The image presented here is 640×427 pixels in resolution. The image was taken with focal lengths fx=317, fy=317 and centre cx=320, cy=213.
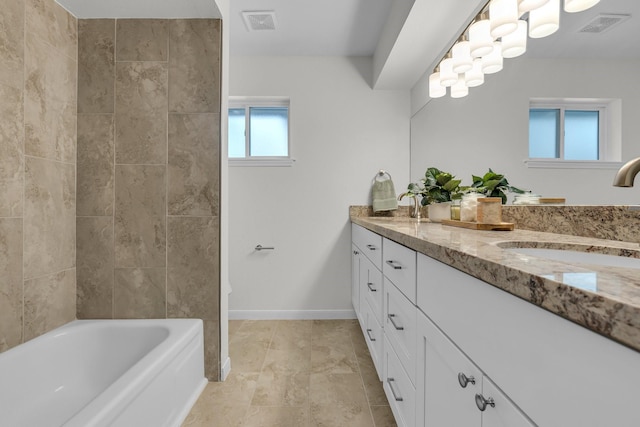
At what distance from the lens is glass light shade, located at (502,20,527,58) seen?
134 centimetres

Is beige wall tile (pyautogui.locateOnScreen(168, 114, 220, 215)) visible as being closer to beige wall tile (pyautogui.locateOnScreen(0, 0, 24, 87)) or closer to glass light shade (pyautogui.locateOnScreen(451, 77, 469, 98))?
beige wall tile (pyautogui.locateOnScreen(0, 0, 24, 87))

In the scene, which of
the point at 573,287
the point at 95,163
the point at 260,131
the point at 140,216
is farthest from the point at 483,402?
the point at 260,131

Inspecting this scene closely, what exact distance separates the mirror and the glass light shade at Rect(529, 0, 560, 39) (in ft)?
0.09

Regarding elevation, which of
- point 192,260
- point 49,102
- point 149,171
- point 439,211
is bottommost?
point 192,260

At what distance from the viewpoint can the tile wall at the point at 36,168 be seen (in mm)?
1378

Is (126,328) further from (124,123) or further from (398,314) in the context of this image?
(398,314)

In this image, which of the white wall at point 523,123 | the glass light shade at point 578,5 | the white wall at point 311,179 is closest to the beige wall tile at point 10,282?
the white wall at point 311,179

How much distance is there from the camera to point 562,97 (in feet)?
3.83

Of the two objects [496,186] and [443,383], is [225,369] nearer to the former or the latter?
[443,383]

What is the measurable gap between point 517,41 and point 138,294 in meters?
2.27

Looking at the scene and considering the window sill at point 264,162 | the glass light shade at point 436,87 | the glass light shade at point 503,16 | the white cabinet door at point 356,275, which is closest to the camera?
the glass light shade at point 503,16

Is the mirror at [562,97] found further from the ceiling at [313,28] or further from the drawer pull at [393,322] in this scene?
the ceiling at [313,28]

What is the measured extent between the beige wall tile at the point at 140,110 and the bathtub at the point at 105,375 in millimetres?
936

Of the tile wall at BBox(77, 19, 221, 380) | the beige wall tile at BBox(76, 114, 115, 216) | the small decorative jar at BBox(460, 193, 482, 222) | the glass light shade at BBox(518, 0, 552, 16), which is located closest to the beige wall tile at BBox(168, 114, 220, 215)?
the tile wall at BBox(77, 19, 221, 380)
